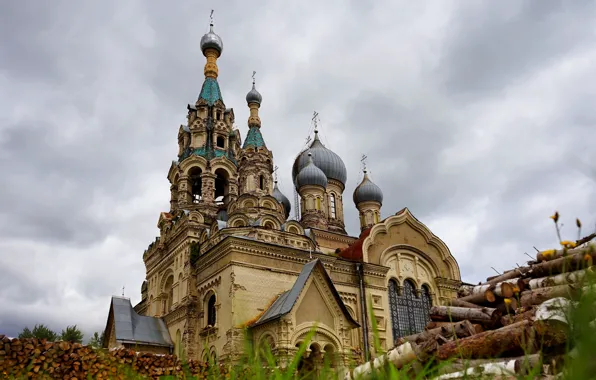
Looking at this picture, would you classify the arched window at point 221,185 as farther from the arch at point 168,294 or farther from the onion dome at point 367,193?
the onion dome at point 367,193

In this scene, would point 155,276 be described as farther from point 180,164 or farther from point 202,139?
point 202,139

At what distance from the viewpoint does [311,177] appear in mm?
28000

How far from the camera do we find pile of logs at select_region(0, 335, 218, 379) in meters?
8.66

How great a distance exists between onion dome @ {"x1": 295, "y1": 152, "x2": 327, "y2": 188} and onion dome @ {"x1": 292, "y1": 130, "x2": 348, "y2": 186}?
253cm

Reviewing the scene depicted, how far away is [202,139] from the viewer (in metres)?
25.4

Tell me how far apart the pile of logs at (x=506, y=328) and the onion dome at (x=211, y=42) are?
2266 centimetres

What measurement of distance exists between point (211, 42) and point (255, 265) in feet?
50.8

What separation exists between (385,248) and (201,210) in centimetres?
824

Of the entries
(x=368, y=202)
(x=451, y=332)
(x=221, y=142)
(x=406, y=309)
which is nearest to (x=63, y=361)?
(x=451, y=332)

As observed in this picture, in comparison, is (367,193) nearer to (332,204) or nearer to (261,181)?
(332,204)

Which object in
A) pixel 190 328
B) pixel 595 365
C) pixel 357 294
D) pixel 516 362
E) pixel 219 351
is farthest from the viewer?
pixel 357 294

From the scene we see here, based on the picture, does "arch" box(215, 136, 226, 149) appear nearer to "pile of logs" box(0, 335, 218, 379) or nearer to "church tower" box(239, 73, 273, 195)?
"church tower" box(239, 73, 273, 195)

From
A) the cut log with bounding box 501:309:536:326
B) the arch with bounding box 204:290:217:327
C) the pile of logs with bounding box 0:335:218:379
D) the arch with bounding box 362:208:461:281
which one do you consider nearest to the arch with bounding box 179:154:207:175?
the arch with bounding box 204:290:217:327

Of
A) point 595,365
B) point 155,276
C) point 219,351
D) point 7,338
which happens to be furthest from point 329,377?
point 155,276
